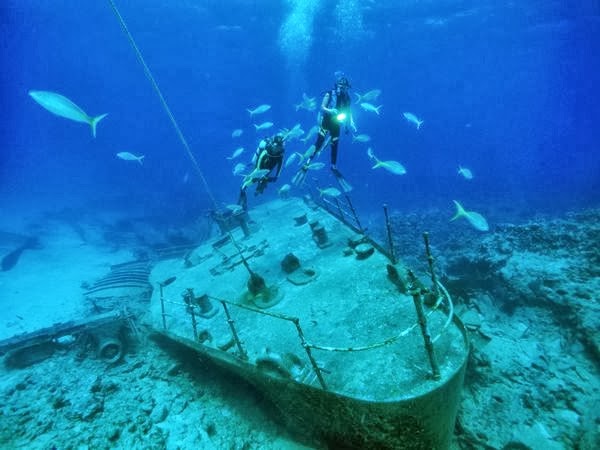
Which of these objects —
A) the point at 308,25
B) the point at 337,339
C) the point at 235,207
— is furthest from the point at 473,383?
the point at 308,25

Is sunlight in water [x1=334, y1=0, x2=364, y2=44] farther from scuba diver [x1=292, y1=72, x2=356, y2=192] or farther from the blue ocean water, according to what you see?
scuba diver [x1=292, y1=72, x2=356, y2=192]

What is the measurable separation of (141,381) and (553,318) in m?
10.5

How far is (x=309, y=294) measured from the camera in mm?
6684

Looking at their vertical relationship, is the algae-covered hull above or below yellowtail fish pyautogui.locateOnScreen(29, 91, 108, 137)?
below

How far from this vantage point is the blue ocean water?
111ft

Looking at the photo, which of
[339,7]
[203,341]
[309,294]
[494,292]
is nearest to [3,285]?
[203,341]

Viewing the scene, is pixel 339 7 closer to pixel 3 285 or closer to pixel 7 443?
pixel 3 285

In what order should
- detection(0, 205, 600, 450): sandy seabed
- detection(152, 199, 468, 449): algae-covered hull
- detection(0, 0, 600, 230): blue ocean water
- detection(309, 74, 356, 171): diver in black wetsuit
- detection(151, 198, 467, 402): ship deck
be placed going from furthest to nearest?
detection(0, 0, 600, 230): blue ocean water, detection(309, 74, 356, 171): diver in black wetsuit, detection(0, 205, 600, 450): sandy seabed, detection(151, 198, 467, 402): ship deck, detection(152, 199, 468, 449): algae-covered hull

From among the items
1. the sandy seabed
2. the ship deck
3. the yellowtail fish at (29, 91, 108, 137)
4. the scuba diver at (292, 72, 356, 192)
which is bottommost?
the sandy seabed

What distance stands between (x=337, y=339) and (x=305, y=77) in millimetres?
79753

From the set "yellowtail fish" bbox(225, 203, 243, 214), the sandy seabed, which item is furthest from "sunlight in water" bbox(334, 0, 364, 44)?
the sandy seabed

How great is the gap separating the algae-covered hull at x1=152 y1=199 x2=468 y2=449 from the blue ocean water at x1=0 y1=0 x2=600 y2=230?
18201 mm

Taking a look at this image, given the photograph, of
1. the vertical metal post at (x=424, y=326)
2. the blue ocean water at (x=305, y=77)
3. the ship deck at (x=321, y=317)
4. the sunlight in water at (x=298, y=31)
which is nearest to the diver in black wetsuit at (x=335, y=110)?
the ship deck at (x=321, y=317)

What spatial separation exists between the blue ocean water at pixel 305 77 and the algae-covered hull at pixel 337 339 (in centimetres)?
1820
